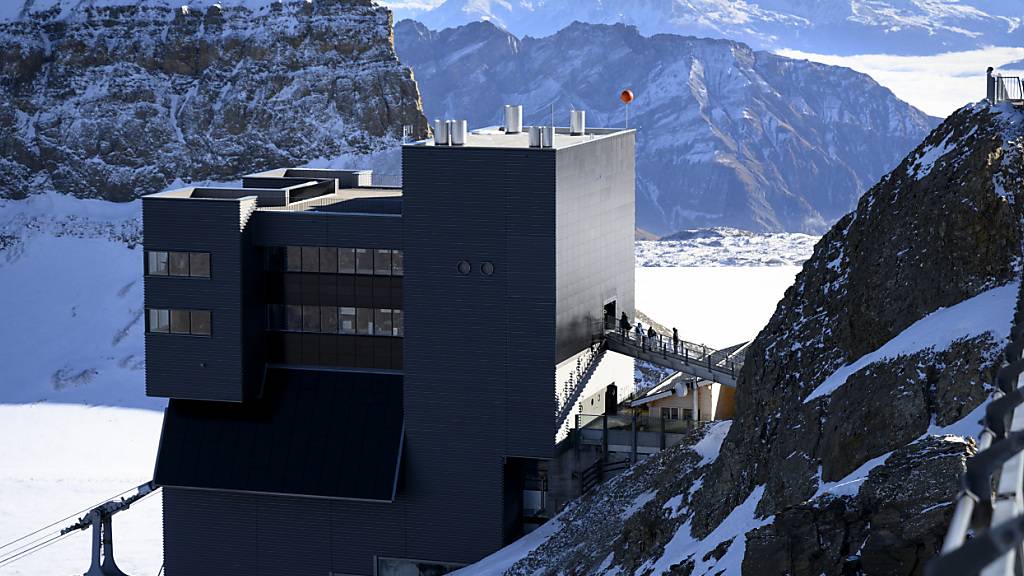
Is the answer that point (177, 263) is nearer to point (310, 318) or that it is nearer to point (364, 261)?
point (310, 318)

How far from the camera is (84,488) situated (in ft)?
267

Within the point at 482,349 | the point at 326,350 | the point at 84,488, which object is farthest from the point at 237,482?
the point at 84,488

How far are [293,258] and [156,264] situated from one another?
5.23 meters

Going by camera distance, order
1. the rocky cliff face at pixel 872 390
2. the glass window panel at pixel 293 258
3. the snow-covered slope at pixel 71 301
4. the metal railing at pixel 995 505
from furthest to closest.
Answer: the snow-covered slope at pixel 71 301, the glass window panel at pixel 293 258, the rocky cliff face at pixel 872 390, the metal railing at pixel 995 505

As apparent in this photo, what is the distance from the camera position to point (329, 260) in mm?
56594

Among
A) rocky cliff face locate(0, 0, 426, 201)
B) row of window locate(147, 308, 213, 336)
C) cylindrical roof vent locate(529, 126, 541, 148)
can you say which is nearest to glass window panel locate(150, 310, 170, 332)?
row of window locate(147, 308, 213, 336)

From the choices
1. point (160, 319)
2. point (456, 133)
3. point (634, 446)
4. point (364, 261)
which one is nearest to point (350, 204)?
point (364, 261)

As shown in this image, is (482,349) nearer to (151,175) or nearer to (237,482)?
(237,482)

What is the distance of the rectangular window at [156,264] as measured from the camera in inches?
2228

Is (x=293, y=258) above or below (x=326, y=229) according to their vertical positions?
below

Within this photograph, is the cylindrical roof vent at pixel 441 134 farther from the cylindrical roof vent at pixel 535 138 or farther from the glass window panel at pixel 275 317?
the glass window panel at pixel 275 317

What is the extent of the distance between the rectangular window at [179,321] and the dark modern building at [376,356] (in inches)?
3.5

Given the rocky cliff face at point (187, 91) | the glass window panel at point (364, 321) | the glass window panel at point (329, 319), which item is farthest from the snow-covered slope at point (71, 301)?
the glass window panel at point (364, 321)

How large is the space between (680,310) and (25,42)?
81886mm
